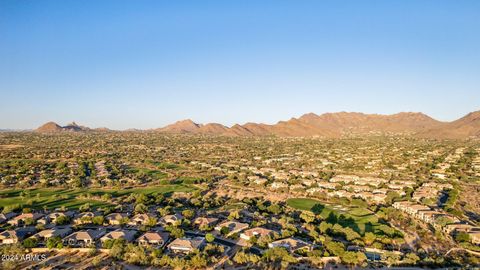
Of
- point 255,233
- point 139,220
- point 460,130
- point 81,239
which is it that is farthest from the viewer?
point 460,130

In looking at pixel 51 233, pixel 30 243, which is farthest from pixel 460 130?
pixel 30 243

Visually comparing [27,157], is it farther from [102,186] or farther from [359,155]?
[359,155]

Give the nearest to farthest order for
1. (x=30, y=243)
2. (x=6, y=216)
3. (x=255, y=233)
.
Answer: (x=30, y=243), (x=255, y=233), (x=6, y=216)

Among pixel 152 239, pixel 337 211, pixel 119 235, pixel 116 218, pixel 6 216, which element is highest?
pixel 6 216

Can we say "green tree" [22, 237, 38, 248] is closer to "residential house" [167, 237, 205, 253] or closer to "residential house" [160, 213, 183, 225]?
"residential house" [167, 237, 205, 253]

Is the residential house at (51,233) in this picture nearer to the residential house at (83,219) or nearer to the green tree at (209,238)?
the residential house at (83,219)

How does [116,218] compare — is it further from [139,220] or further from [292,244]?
[292,244]

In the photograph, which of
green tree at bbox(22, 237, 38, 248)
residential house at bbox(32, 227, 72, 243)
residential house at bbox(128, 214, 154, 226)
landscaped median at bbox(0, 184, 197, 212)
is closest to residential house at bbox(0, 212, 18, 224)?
landscaped median at bbox(0, 184, 197, 212)
